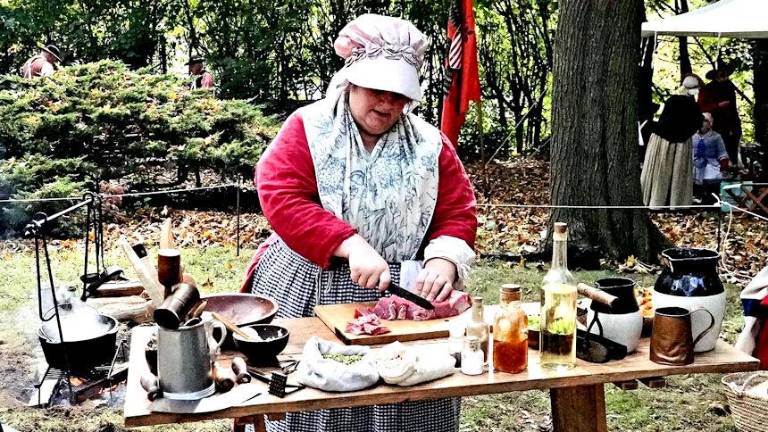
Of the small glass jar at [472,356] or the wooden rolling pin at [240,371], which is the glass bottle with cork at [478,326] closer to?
the small glass jar at [472,356]

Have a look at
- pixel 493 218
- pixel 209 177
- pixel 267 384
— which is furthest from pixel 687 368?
pixel 209 177

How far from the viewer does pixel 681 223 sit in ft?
32.2

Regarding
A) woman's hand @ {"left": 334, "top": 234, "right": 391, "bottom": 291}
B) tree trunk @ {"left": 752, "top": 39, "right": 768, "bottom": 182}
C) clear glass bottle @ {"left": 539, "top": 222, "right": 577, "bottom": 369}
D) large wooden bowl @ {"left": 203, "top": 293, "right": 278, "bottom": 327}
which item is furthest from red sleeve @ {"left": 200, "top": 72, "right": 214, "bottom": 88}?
clear glass bottle @ {"left": 539, "top": 222, "right": 577, "bottom": 369}

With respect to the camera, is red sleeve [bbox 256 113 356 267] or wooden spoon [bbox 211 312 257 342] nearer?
wooden spoon [bbox 211 312 257 342]

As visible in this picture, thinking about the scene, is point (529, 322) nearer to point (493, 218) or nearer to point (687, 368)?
point (687, 368)

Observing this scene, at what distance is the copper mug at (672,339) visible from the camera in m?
2.23

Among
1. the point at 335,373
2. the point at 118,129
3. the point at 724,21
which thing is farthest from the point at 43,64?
the point at 335,373

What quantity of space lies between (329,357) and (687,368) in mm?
936

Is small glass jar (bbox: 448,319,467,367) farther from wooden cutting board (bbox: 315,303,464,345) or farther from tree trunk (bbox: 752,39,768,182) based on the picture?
tree trunk (bbox: 752,39,768,182)

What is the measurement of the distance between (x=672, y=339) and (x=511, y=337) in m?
0.43

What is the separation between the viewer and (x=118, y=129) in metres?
9.63

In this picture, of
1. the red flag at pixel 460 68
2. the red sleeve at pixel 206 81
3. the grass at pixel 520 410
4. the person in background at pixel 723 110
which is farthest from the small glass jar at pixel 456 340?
the person in background at pixel 723 110

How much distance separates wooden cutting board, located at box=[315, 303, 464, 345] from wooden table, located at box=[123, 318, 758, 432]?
1.5 inches

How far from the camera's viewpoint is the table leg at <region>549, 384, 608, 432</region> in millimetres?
2624
